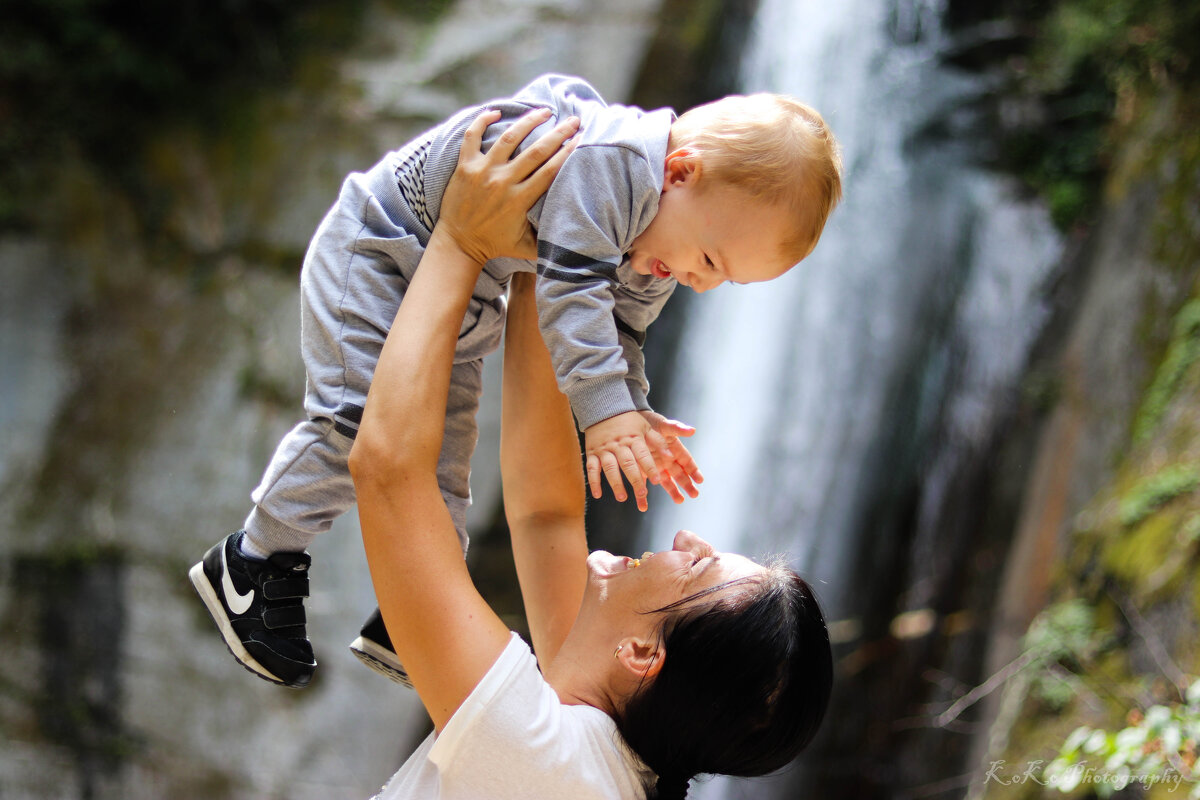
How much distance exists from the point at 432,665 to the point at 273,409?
3.02 meters

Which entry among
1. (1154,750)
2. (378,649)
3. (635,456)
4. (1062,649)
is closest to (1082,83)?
(1062,649)

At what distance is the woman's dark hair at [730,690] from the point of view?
1026 mm

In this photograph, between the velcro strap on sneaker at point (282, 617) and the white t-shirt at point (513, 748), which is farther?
the velcro strap on sneaker at point (282, 617)

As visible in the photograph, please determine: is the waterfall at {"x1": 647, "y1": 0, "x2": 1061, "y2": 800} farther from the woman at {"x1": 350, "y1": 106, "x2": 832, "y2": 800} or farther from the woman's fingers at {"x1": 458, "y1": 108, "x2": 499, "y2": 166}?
the woman's fingers at {"x1": 458, "y1": 108, "x2": 499, "y2": 166}

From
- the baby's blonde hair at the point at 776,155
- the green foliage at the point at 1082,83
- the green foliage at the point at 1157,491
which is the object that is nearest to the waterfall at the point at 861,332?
the green foliage at the point at 1082,83

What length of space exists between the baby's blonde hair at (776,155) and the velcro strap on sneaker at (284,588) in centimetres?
70

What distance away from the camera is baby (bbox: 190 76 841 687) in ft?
3.39

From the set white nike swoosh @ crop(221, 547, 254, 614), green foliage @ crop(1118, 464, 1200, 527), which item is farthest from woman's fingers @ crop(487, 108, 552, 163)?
green foliage @ crop(1118, 464, 1200, 527)

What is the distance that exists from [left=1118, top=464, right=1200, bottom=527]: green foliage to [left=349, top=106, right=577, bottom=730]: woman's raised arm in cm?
244

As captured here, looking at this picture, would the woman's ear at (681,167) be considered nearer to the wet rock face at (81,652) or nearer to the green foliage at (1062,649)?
the green foliage at (1062,649)

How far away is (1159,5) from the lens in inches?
150

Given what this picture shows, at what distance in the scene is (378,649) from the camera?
1.22 meters

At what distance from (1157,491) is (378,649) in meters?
2.46

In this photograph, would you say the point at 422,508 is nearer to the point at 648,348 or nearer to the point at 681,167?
the point at 681,167
